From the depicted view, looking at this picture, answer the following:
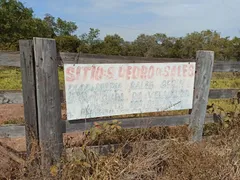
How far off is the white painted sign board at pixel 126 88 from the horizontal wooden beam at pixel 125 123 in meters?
0.10

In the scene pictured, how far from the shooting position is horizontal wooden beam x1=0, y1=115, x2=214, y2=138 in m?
2.76

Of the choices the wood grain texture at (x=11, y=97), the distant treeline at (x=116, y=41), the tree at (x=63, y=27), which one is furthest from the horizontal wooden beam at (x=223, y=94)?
the tree at (x=63, y=27)

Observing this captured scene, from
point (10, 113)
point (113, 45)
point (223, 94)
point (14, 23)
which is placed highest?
point (14, 23)

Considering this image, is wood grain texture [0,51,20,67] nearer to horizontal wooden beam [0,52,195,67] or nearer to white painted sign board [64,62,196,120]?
horizontal wooden beam [0,52,195,67]

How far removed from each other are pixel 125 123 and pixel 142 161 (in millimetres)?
506

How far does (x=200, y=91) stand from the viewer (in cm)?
362

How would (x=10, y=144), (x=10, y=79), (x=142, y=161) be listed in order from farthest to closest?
(x=10, y=79)
(x=10, y=144)
(x=142, y=161)

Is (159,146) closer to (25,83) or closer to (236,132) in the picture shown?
(236,132)

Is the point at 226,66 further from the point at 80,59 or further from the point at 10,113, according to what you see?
the point at 10,113

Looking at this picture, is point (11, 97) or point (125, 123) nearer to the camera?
point (11, 97)

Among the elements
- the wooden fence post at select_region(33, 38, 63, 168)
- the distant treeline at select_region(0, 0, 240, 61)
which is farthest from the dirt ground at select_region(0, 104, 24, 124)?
the distant treeline at select_region(0, 0, 240, 61)

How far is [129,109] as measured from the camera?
10.6ft

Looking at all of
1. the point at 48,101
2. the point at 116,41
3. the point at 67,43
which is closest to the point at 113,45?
the point at 116,41

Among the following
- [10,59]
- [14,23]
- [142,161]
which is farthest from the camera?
[14,23]
